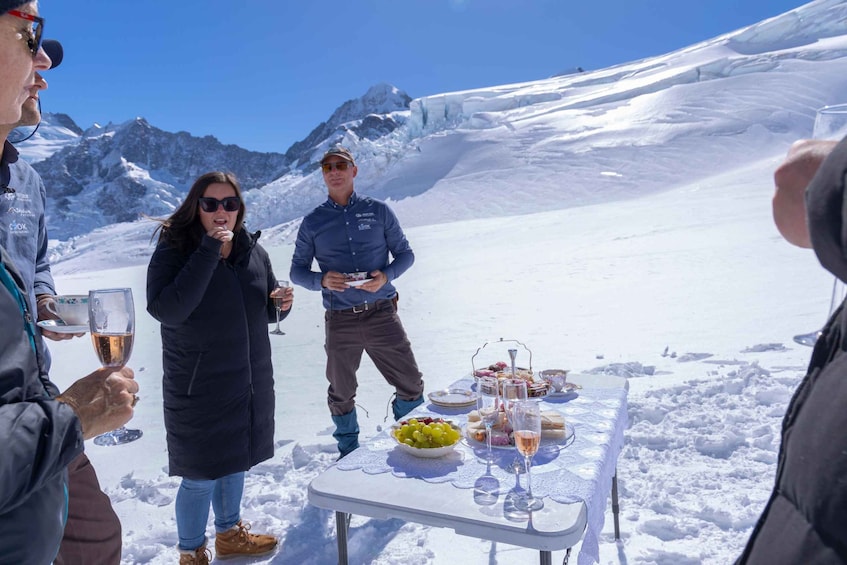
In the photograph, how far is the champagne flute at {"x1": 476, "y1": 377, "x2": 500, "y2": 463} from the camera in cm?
239

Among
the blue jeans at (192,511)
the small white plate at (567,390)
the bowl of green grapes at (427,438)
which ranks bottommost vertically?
the blue jeans at (192,511)

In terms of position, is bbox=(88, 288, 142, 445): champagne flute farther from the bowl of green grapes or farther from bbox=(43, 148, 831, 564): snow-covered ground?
bbox=(43, 148, 831, 564): snow-covered ground

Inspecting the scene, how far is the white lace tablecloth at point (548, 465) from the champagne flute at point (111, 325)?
3.45 feet

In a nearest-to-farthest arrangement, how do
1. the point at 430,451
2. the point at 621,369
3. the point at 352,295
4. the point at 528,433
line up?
the point at 528,433 → the point at 430,451 → the point at 352,295 → the point at 621,369

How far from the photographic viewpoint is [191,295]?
276 cm

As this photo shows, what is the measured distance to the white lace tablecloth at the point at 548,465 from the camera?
2027 millimetres

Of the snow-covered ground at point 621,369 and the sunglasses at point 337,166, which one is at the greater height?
the sunglasses at point 337,166

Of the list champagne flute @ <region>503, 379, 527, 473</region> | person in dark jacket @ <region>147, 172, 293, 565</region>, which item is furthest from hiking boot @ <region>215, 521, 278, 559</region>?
champagne flute @ <region>503, 379, 527, 473</region>

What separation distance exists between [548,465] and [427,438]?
51 cm

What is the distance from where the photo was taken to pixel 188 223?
309cm

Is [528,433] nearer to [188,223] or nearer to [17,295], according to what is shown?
[17,295]

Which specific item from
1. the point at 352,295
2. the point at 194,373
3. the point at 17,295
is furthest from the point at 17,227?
the point at 352,295

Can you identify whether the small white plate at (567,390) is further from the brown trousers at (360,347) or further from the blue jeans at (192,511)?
the blue jeans at (192,511)

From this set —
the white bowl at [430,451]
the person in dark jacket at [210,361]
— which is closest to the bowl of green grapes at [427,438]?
the white bowl at [430,451]
